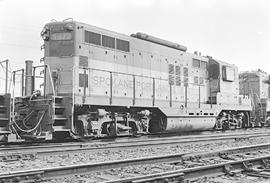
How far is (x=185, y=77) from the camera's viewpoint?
1560 centimetres

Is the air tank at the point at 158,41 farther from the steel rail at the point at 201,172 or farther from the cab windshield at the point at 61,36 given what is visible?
the steel rail at the point at 201,172

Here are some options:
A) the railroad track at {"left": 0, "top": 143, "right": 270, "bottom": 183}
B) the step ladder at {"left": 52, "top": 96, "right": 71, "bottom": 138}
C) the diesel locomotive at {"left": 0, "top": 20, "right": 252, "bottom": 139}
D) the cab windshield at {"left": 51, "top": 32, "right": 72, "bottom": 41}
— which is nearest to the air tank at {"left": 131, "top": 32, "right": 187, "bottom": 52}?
the diesel locomotive at {"left": 0, "top": 20, "right": 252, "bottom": 139}

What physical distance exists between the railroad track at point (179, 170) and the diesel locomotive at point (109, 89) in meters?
3.71

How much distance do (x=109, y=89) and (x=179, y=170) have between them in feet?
21.4

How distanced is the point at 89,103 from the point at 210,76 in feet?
27.1

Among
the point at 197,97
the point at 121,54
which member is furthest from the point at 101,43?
the point at 197,97

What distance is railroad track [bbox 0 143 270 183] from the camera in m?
5.45

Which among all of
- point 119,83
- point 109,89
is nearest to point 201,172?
point 109,89

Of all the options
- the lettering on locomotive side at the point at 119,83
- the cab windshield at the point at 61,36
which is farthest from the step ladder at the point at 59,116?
the cab windshield at the point at 61,36

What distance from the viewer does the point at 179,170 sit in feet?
19.8

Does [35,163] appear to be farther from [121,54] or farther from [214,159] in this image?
[121,54]

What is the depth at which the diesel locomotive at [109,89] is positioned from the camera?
10.5 metres

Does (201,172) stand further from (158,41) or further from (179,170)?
(158,41)

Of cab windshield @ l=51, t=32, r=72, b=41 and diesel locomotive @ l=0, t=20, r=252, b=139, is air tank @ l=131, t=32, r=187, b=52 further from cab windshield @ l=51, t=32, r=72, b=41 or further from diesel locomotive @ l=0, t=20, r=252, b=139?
cab windshield @ l=51, t=32, r=72, b=41
